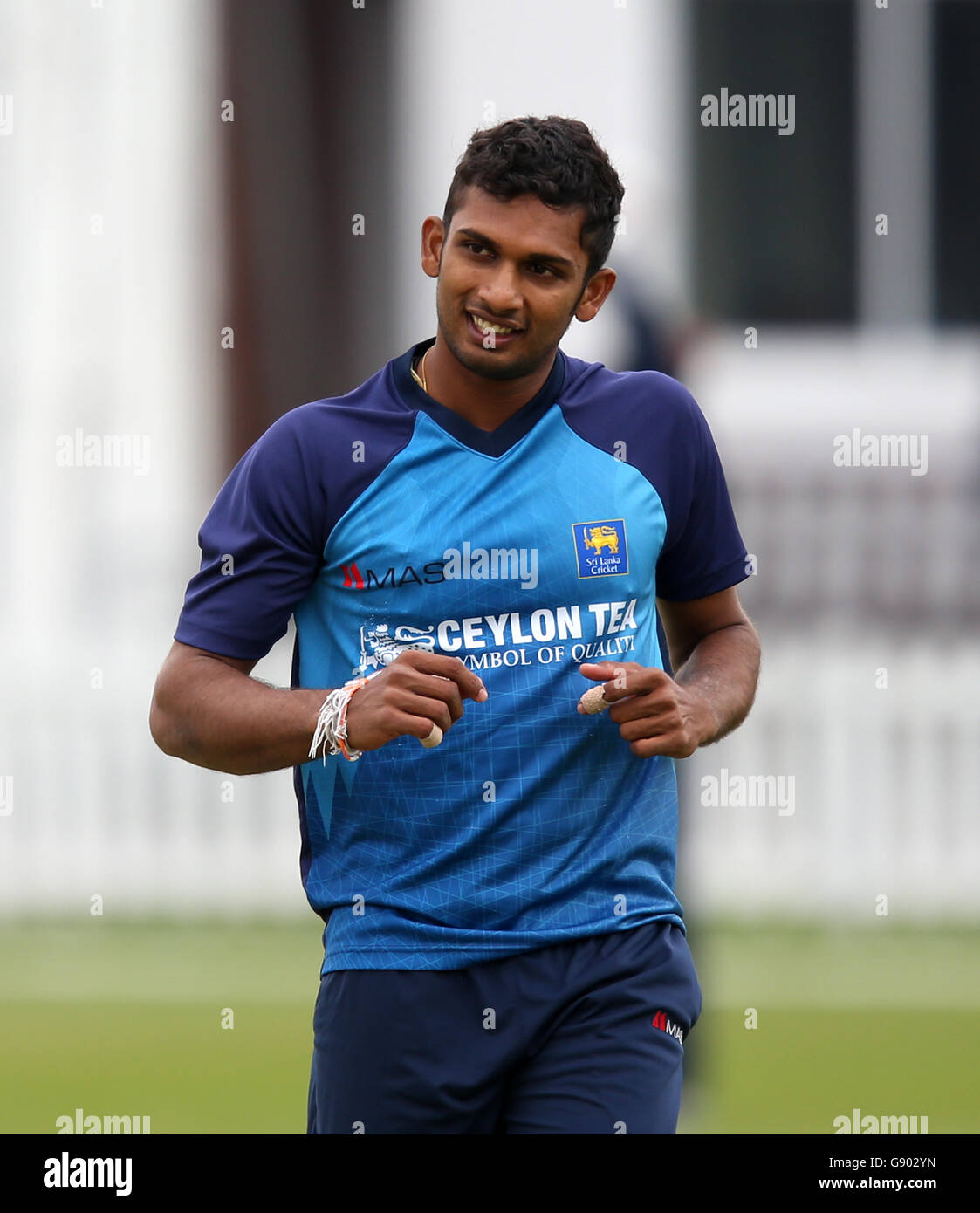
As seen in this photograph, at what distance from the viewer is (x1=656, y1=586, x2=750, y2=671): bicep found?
10.5 ft

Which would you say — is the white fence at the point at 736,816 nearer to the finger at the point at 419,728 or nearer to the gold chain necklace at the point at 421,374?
the gold chain necklace at the point at 421,374

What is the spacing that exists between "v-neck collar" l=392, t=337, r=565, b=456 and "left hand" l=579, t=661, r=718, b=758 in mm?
414

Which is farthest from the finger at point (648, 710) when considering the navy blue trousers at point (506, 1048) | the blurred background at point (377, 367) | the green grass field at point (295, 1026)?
the blurred background at point (377, 367)

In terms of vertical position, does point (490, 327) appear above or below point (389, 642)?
above

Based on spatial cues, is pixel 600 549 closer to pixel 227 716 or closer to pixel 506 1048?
pixel 227 716

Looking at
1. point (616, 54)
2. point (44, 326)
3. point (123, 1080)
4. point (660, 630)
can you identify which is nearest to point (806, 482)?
point (616, 54)

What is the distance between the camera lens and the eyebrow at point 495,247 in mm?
2846

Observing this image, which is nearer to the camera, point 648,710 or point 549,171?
point 648,710

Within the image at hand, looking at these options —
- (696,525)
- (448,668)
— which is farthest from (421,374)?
(448,668)

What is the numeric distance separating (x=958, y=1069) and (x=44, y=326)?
611 cm

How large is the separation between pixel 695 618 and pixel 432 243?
0.80 meters

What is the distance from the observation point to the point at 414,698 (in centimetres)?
259

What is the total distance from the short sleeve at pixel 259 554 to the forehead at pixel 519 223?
425mm

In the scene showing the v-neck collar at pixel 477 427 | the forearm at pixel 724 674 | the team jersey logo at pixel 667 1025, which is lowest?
the team jersey logo at pixel 667 1025
